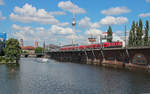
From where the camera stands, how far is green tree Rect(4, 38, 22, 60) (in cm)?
9112

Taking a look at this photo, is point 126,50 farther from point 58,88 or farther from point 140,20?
point 58,88

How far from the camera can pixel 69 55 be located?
470 feet

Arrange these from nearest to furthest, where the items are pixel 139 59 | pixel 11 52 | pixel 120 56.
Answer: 1. pixel 139 59
2. pixel 120 56
3. pixel 11 52

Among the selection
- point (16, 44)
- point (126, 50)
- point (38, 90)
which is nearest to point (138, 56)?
point (126, 50)

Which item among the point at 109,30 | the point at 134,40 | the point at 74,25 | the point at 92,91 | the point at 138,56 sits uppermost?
the point at 74,25

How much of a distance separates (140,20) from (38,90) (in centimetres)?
6370

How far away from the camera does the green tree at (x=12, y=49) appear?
91119 millimetres

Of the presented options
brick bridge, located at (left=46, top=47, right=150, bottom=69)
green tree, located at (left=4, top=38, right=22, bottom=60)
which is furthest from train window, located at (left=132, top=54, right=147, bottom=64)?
green tree, located at (left=4, top=38, right=22, bottom=60)

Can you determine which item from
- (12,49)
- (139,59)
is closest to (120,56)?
(139,59)

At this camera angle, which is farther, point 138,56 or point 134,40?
point 134,40

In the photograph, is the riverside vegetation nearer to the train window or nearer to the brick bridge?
the brick bridge

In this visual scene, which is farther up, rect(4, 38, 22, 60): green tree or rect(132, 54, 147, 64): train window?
rect(4, 38, 22, 60): green tree

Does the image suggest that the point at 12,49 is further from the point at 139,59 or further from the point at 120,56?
the point at 139,59

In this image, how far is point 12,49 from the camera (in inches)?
3622
